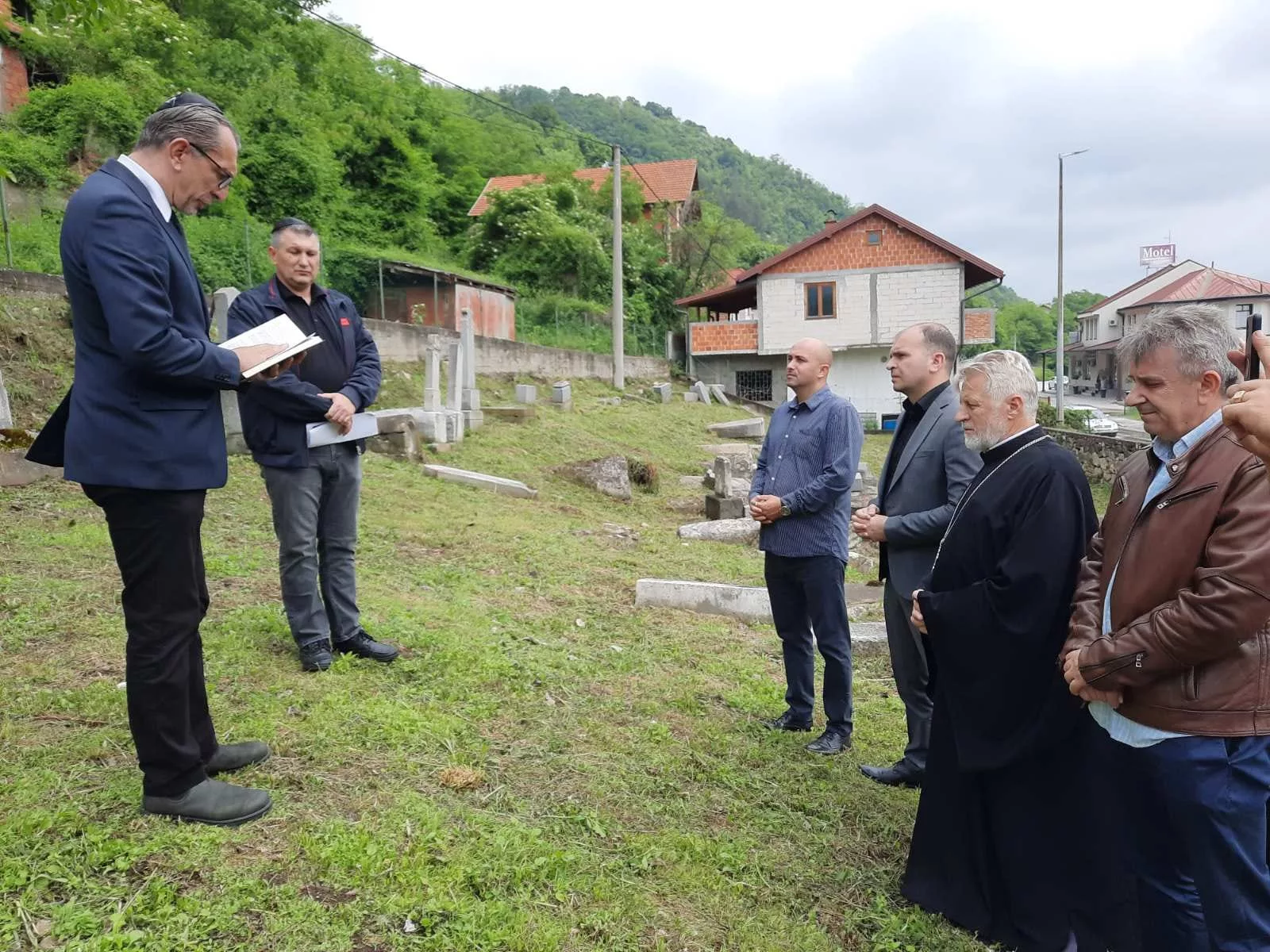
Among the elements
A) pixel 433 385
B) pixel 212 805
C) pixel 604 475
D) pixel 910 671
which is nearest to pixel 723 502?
pixel 604 475

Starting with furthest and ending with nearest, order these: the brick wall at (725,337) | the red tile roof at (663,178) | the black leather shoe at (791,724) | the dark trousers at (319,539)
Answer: the red tile roof at (663,178) → the brick wall at (725,337) → the black leather shoe at (791,724) → the dark trousers at (319,539)

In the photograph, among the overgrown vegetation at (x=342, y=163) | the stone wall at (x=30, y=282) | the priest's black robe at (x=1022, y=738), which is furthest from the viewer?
the overgrown vegetation at (x=342, y=163)

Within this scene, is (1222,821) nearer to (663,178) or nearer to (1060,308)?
(1060,308)

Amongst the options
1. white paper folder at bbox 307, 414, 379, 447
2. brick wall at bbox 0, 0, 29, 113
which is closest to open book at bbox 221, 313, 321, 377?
white paper folder at bbox 307, 414, 379, 447

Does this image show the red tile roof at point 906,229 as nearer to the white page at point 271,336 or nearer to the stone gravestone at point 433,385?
the stone gravestone at point 433,385

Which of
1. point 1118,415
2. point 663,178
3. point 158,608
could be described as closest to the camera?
point 158,608

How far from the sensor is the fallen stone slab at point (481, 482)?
10.5 meters

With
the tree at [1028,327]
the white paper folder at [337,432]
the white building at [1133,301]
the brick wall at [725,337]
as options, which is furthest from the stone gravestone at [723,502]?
the tree at [1028,327]

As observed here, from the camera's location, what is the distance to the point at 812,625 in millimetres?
4398

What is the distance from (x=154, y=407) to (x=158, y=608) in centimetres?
62

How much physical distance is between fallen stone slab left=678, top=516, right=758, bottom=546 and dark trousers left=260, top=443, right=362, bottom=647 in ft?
18.9

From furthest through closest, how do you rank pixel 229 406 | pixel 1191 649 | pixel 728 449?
pixel 728 449 → pixel 229 406 → pixel 1191 649

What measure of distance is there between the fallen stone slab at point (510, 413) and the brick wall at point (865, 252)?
56.6 ft

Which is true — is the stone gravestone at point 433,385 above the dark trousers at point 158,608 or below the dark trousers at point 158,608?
above
